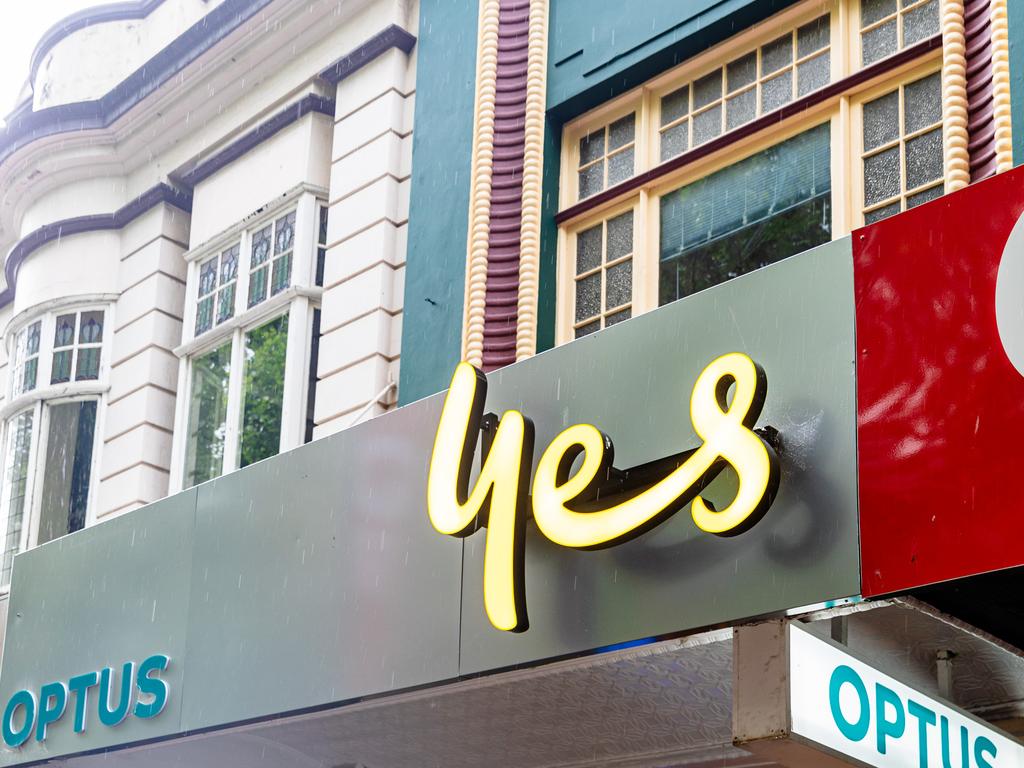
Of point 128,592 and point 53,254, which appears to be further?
point 53,254

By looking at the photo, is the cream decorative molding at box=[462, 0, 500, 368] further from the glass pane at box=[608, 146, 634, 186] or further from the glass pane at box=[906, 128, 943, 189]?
the glass pane at box=[906, 128, 943, 189]

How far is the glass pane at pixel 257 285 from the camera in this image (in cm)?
1236

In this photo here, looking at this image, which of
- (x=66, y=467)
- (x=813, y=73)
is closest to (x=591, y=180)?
(x=813, y=73)

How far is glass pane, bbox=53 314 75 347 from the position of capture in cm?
1391

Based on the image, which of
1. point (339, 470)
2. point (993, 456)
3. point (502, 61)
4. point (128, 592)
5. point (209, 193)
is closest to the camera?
point (993, 456)

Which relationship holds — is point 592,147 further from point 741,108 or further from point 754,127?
point 754,127

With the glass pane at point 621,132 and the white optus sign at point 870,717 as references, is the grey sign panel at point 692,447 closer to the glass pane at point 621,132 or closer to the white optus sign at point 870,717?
the white optus sign at point 870,717

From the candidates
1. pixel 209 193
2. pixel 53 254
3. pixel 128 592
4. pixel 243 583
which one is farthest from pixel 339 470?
pixel 53 254

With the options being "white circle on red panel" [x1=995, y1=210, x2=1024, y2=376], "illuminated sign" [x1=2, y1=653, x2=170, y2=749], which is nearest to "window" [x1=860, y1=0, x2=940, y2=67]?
"white circle on red panel" [x1=995, y1=210, x2=1024, y2=376]

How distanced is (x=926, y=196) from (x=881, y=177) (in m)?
0.37

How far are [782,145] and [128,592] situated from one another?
4.93 meters

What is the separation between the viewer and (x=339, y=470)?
29.0 feet

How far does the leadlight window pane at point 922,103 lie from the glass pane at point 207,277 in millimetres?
6364

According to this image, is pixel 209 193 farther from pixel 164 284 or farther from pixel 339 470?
pixel 339 470
